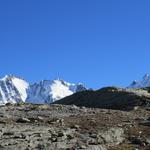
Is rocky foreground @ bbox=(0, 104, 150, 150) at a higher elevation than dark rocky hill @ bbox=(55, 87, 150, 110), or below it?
below

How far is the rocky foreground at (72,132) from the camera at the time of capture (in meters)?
33.8

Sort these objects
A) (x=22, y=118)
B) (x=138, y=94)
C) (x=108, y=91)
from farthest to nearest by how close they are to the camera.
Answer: (x=108, y=91), (x=138, y=94), (x=22, y=118)

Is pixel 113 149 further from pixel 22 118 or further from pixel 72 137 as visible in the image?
pixel 22 118

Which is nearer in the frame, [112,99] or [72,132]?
[72,132]

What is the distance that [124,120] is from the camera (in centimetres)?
4659

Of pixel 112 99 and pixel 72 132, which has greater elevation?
pixel 112 99

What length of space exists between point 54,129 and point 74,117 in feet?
26.6

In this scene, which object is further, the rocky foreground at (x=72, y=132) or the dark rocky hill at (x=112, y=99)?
the dark rocky hill at (x=112, y=99)

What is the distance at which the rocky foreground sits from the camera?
111 feet

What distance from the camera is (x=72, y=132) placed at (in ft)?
123

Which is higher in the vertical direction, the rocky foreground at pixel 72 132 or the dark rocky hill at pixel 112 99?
the dark rocky hill at pixel 112 99

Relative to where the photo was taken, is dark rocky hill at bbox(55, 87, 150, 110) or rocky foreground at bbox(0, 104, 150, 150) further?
dark rocky hill at bbox(55, 87, 150, 110)

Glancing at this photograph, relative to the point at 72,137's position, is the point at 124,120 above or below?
above

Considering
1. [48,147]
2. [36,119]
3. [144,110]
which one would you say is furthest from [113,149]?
[144,110]
